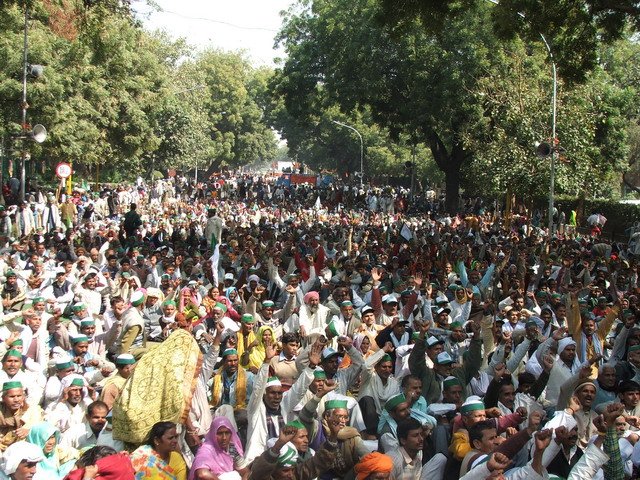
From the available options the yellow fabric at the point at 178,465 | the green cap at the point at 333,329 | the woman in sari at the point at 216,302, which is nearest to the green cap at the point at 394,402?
the yellow fabric at the point at 178,465

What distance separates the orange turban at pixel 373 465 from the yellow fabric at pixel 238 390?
207 cm

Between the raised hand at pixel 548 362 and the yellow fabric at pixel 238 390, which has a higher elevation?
the raised hand at pixel 548 362

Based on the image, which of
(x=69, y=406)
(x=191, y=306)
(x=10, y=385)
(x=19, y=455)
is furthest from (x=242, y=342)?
(x=19, y=455)

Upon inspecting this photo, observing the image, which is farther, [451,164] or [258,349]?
[451,164]

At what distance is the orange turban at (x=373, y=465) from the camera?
16.2ft

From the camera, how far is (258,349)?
8.02 m

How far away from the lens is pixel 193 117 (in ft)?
181

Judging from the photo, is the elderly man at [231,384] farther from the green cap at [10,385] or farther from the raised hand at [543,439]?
the raised hand at [543,439]

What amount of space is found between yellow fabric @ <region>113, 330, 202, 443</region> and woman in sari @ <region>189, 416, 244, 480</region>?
22cm

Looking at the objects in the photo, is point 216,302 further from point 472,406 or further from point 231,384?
point 472,406

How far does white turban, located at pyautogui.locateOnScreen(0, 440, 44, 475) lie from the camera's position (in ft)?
16.7

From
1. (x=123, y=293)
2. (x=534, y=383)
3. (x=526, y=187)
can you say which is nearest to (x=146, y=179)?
(x=526, y=187)

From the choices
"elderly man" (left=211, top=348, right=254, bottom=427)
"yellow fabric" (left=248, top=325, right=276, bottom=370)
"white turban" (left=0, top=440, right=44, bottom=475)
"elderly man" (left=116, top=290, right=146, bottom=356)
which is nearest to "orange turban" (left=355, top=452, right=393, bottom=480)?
"white turban" (left=0, top=440, right=44, bottom=475)

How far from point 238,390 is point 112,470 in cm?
253
